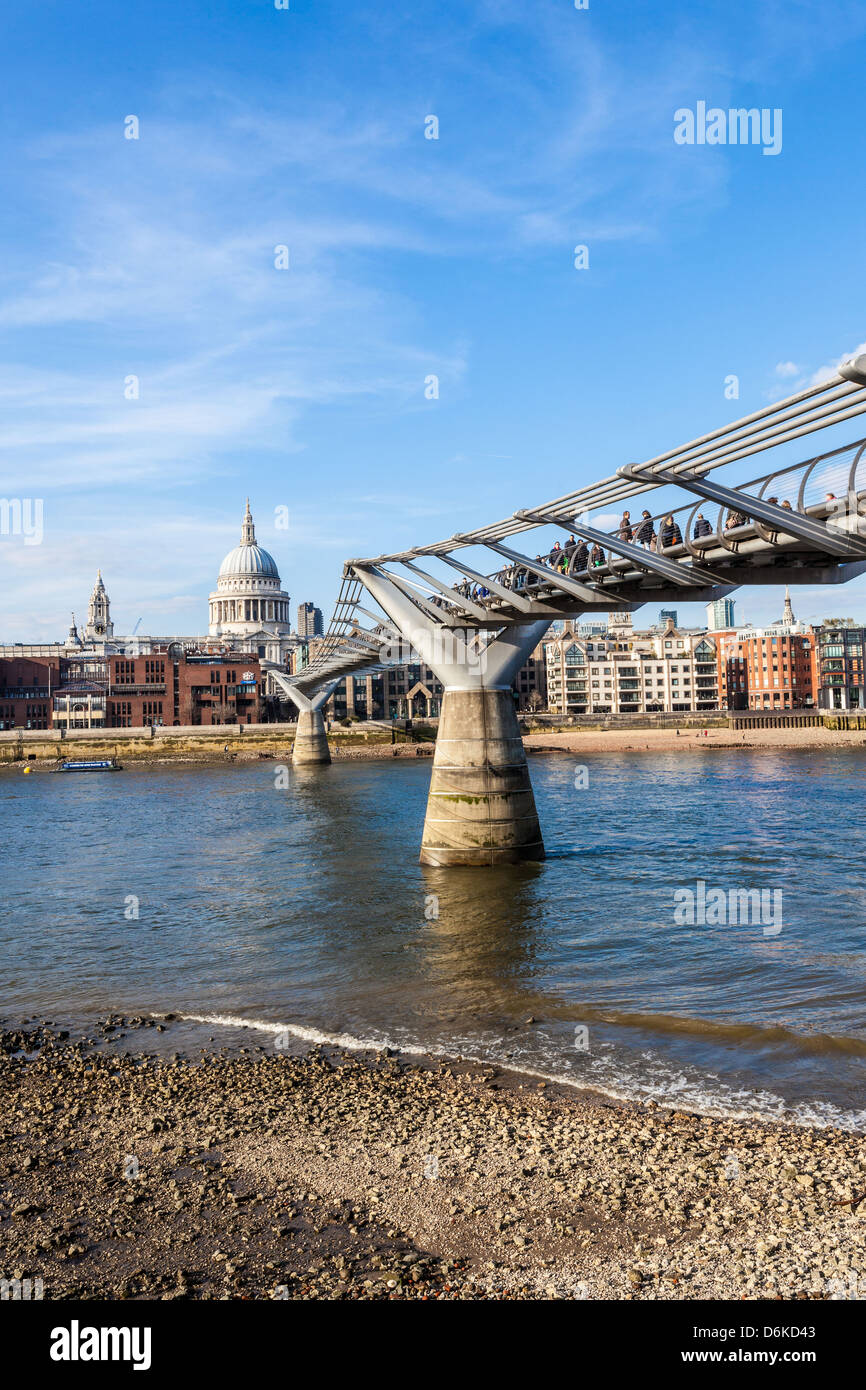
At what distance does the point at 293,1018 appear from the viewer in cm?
1532

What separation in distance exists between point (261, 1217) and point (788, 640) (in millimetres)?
131452

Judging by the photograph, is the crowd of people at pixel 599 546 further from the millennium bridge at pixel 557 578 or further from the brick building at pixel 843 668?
the brick building at pixel 843 668

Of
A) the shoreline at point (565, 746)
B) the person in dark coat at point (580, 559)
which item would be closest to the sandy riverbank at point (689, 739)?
the shoreline at point (565, 746)

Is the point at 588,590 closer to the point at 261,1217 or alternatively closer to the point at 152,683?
the point at 261,1217

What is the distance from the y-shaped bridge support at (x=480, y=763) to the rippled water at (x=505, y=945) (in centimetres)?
100

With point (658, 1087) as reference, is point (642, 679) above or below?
above

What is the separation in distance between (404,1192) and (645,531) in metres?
15.2

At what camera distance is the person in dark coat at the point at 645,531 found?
20016 mm

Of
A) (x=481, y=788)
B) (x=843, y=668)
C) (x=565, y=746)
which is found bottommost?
(x=565, y=746)

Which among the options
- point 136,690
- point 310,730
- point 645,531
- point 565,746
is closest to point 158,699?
point 136,690

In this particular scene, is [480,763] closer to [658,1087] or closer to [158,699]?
[658,1087]

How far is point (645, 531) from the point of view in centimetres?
2105

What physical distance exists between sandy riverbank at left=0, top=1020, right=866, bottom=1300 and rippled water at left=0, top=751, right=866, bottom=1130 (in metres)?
1.60
